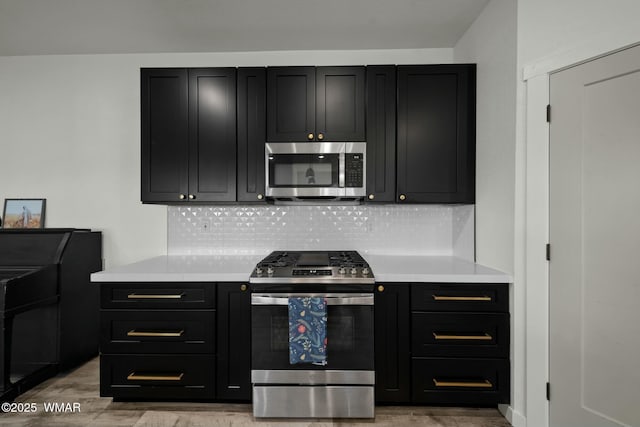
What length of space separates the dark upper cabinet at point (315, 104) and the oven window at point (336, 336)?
4.05 ft

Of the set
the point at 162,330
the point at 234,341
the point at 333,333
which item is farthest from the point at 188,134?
the point at 333,333

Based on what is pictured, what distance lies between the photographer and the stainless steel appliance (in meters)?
2.02

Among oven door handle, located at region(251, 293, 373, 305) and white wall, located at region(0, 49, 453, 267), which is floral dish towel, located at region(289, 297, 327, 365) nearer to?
oven door handle, located at region(251, 293, 373, 305)

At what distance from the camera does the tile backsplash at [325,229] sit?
2.85 metres

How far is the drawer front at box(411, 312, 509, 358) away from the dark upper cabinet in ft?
4.41

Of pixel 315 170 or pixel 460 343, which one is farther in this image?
Answer: pixel 315 170

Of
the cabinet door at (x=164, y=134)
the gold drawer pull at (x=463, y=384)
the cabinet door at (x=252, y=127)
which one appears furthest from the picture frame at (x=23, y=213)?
the gold drawer pull at (x=463, y=384)

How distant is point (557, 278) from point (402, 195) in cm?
106

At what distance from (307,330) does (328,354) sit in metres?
0.22

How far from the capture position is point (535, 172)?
1922 millimetres

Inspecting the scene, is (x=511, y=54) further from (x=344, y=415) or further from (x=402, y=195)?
(x=344, y=415)

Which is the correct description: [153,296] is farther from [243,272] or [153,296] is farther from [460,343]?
[460,343]

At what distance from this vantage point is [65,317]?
8.32 ft

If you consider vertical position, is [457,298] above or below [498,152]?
below
